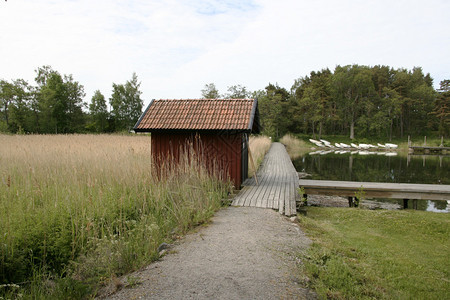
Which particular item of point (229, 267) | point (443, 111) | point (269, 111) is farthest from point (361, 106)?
point (229, 267)

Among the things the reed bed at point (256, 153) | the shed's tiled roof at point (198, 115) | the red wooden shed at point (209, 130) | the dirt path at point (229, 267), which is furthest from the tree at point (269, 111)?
the dirt path at point (229, 267)

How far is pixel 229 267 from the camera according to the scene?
3447 mm

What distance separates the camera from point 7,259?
3412mm

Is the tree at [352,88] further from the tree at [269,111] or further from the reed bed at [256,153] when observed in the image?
the reed bed at [256,153]

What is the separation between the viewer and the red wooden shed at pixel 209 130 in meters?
7.93

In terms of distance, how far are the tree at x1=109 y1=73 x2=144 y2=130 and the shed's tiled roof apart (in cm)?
3849

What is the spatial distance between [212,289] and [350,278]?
165cm

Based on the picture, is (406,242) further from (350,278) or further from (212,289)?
(212,289)

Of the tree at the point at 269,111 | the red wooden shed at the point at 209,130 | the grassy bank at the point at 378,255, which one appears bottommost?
the grassy bank at the point at 378,255

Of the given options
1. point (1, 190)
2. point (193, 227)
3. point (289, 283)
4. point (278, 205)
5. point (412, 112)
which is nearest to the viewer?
point (289, 283)

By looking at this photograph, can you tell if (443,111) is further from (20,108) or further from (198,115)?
(20,108)

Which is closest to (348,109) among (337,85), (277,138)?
(337,85)

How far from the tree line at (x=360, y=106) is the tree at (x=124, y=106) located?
Answer: 61.3 feet

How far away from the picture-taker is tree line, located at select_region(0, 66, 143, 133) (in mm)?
32750
